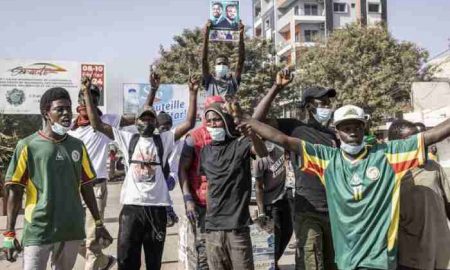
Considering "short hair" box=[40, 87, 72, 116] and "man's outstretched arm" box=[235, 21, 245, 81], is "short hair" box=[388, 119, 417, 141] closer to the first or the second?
"short hair" box=[40, 87, 72, 116]

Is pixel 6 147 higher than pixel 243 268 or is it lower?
higher

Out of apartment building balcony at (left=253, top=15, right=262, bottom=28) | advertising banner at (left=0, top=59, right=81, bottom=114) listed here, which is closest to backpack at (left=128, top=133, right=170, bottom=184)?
advertising banner at (left=0, top=59, right=81, bottom=114)

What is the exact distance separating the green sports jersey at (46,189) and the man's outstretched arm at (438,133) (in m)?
2.60

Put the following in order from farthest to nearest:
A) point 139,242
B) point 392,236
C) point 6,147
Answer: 1. point 6,147
2. point 139,242
3. point 392,236

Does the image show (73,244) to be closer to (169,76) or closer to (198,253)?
(198,253)

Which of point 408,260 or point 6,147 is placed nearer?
point 408,260

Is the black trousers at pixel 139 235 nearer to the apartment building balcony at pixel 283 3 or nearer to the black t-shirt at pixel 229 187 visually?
the black t-shirt at pixel 229 187

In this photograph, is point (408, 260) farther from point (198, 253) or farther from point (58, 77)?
point (58, 77)

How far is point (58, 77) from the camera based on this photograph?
26.8 m

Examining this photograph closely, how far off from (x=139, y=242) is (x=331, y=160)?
6.69ft

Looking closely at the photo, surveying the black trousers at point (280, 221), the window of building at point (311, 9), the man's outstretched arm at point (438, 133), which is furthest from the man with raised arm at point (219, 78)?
the window of building at point (311, 9)

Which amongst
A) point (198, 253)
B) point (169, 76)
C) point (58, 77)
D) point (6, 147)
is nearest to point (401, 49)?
point (169, 76)

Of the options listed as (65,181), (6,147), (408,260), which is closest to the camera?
(408,260)

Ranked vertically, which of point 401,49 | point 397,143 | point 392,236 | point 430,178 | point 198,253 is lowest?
point 198,253
